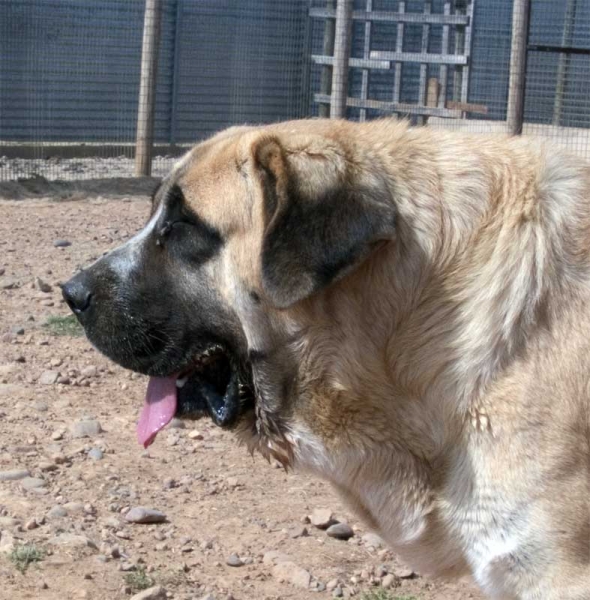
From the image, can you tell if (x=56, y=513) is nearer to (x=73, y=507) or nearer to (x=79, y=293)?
(x=73, y=507)

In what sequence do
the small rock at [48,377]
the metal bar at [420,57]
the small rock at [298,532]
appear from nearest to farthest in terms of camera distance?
1. the small rock at [298,532]
2. the small rock at [48,377]
3. the metal bar at [420,57]

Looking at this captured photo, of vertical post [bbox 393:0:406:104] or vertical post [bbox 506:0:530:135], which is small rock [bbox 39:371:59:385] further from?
vertical post [bbox 393:0:406:104]

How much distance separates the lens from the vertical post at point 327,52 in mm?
15023

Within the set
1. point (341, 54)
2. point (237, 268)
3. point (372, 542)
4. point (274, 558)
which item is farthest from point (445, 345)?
point (341, 54)

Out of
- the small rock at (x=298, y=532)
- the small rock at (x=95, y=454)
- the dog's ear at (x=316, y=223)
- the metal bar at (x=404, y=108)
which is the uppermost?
the metal bar at (x=404, y=108)

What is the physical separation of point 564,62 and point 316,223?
12.3 meters

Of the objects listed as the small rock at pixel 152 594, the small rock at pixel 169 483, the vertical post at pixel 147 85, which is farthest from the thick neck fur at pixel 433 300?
the vertical post at pixel 147 85

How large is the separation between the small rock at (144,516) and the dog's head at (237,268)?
1.13 m

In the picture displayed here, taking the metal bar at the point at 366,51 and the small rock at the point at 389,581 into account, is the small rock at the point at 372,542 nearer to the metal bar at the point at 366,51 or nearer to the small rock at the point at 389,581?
the small rock at the point at 389,581

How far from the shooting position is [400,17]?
1483cm

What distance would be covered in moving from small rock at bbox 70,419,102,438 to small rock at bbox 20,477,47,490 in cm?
51

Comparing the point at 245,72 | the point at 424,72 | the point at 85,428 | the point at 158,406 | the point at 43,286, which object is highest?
the point at 424,72

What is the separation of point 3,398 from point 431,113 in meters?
8.89

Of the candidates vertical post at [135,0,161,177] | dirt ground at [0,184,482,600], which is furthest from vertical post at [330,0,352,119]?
dirt ground at [0,184,482,600]
